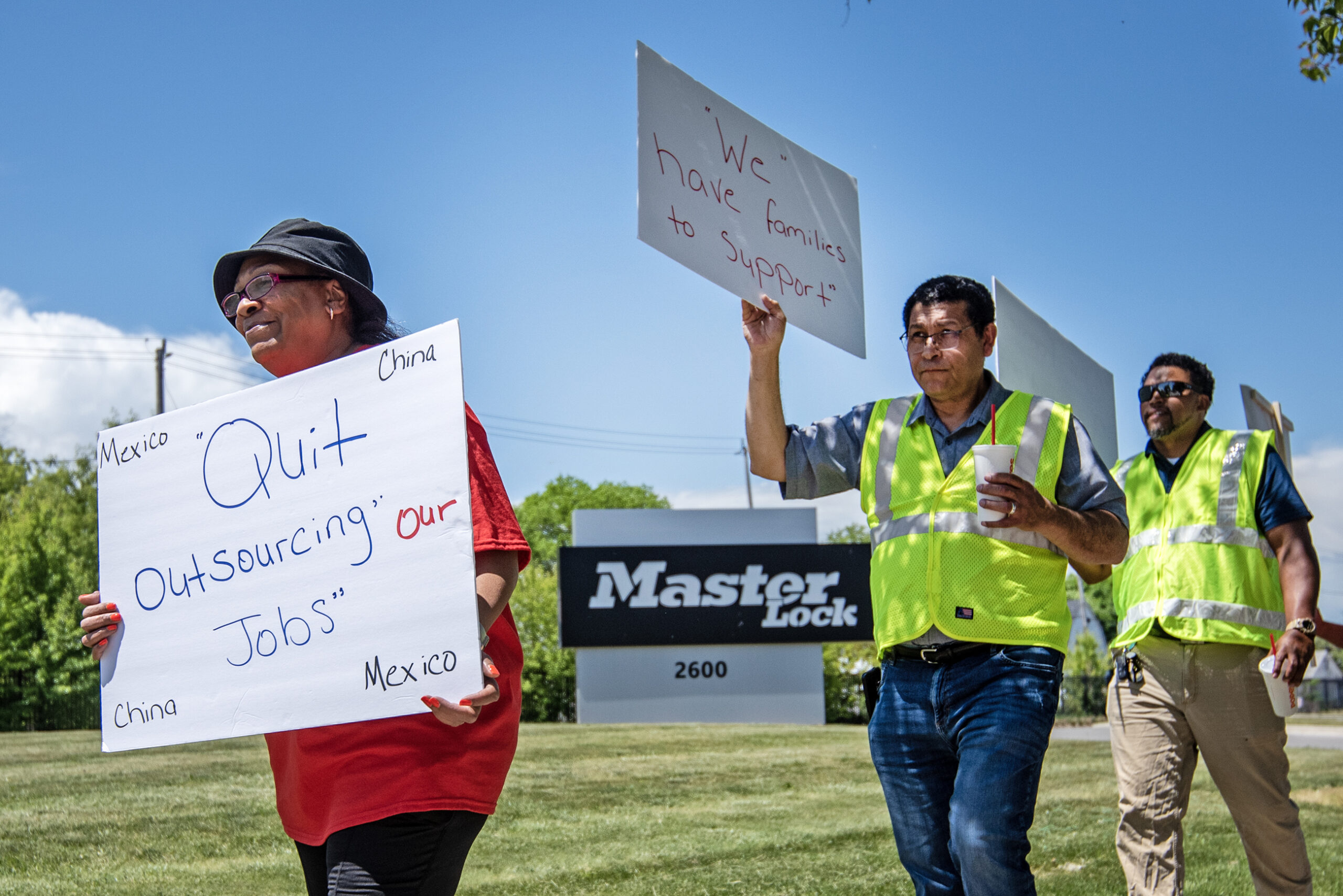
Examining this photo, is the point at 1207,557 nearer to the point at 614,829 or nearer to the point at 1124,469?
the point at 1124,469

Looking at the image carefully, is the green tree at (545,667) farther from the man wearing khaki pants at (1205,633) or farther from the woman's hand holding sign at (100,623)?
the woman's hand holding sign at (100,623)

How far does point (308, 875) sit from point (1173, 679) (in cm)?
352

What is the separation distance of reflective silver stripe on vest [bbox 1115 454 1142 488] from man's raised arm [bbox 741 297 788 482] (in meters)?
2.29

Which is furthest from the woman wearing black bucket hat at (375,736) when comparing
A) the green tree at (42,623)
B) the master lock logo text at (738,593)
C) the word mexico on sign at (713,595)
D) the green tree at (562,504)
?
the green tree at (562,504)

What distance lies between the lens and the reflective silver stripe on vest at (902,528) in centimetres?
326

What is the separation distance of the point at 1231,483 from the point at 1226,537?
22cm

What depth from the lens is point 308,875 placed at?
7.97ft

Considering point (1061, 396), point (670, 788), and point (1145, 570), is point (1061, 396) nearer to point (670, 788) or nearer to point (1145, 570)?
point (1145, 570)

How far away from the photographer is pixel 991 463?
2887 mm

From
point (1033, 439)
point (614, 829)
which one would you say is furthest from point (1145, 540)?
point (614, 829)

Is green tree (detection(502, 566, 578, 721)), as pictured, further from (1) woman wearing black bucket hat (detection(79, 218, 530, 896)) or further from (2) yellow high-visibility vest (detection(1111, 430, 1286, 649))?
(1) woman wearing black bucket hat (detection(79, 218, 530, 896))

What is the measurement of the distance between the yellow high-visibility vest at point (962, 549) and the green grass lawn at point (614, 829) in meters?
3.03

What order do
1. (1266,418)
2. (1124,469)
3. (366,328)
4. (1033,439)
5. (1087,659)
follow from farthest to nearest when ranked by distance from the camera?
(1087,659) → (1266,418) → (1124,469) → (1033,439) → (366,328)

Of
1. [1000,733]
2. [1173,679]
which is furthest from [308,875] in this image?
[1173,679]
